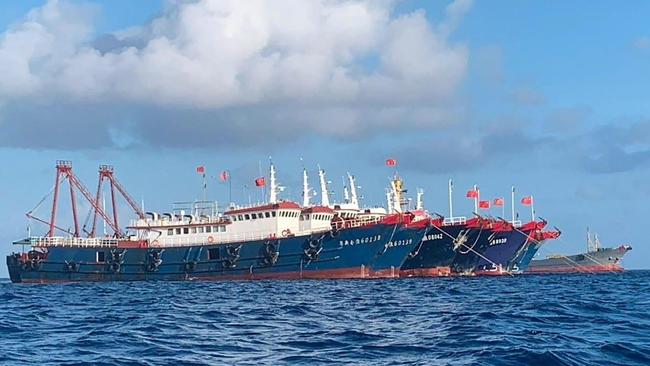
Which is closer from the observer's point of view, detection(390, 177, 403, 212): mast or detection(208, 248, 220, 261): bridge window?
detection(208, 248, 220, 261): bridge window

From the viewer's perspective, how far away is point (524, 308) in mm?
33656

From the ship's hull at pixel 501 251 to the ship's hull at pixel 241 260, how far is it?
17593mm

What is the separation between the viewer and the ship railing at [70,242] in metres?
91.9

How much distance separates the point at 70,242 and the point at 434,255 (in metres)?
42.6

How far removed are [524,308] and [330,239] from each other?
45.6 m

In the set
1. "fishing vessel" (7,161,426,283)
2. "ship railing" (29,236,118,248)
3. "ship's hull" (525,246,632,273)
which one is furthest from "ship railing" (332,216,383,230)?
"ship's hull" (525,246,632,273)

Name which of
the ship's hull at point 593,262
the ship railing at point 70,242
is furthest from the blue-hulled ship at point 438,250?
the ship's hull at point 593,262

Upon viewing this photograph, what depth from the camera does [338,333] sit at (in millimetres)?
24922

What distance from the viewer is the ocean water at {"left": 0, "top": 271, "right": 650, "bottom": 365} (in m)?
19.9

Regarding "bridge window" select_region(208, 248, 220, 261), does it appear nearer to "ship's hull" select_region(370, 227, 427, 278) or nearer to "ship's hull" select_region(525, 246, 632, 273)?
"ship's hull" select_region(370, 227, 427, 278)

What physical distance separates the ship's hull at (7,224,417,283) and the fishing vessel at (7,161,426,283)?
0.10 metres

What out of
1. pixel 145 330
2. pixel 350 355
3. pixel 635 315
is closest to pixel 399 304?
pixel 635 315

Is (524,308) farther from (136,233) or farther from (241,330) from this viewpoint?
(136,233)

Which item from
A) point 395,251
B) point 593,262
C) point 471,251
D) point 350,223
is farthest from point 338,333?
point 593,262
